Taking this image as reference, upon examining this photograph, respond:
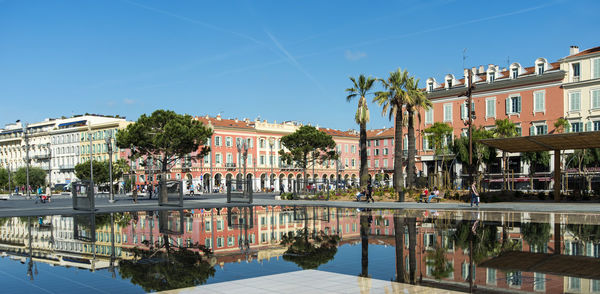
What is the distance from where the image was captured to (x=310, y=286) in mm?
8734

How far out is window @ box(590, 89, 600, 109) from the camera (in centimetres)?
5041

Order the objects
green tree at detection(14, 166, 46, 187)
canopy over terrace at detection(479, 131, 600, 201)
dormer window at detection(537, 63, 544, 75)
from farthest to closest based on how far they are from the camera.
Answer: green tree at detection(14, 166, 46, 187) < dormer window at detection(537, 63, 544, 75) < canopy over terrace at detection(479, 131, 600, 201)

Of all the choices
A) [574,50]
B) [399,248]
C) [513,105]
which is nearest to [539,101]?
[513,105]

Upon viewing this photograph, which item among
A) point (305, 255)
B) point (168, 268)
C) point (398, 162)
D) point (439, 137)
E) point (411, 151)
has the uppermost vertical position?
point (439, 137)

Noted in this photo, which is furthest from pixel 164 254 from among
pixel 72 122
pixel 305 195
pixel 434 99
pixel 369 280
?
pixel 72 122

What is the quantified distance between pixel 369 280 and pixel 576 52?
173 ft

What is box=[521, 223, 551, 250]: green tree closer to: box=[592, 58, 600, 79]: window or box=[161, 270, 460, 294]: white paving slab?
box=[161, 270, 460, 294]: white paving slab

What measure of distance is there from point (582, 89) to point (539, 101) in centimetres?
429

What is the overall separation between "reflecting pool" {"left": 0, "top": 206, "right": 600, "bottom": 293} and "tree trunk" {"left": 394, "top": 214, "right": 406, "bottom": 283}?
0.02 m

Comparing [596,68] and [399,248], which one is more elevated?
[596,68]

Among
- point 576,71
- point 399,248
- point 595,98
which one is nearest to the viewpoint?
point 399,248

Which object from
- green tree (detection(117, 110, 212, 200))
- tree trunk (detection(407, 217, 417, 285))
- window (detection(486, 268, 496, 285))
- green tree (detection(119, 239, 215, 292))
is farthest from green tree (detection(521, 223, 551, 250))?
green tree (detection(117, 110, 212, 200))

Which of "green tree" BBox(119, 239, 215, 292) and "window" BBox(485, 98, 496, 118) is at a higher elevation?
"window" BBox(485, 98, 496, 118)

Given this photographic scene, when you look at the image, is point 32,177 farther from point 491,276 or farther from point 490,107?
point 491,276
